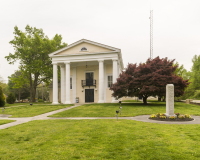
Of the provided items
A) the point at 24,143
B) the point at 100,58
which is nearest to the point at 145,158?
the point at 24,143

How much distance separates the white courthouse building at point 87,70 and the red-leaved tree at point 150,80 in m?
4.79

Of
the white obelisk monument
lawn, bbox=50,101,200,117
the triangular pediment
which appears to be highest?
the triangular pediment

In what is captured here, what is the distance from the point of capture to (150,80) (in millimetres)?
19781

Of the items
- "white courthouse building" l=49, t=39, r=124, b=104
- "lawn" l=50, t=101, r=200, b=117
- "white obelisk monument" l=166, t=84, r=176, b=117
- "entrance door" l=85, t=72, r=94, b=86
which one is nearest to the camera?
"white obelisk monument" l=166, t=84, r=176, b=117

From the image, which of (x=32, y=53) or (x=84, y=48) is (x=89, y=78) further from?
(x=32, y=53)

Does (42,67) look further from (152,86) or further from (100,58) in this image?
(152,86)

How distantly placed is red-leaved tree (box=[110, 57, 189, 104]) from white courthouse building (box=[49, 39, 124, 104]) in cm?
479

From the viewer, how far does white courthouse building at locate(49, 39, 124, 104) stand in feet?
86.8

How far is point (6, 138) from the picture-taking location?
6.82 m

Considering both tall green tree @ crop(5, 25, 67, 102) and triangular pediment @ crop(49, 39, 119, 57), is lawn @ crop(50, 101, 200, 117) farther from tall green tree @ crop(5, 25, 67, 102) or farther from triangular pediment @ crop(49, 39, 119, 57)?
tall green tree @ crop(5, 25, 67, 102)

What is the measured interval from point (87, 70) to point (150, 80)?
45.5 feet

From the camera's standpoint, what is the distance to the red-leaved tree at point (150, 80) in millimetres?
19406

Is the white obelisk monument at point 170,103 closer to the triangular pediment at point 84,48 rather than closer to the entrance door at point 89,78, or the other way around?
the triangular pediment at point 84,48

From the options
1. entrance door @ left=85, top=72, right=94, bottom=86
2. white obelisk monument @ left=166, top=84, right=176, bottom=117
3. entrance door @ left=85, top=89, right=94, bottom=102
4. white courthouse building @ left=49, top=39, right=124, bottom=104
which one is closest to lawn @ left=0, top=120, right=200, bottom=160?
white obelisk monument @ left=166, top=84, right=176, bottom=117
